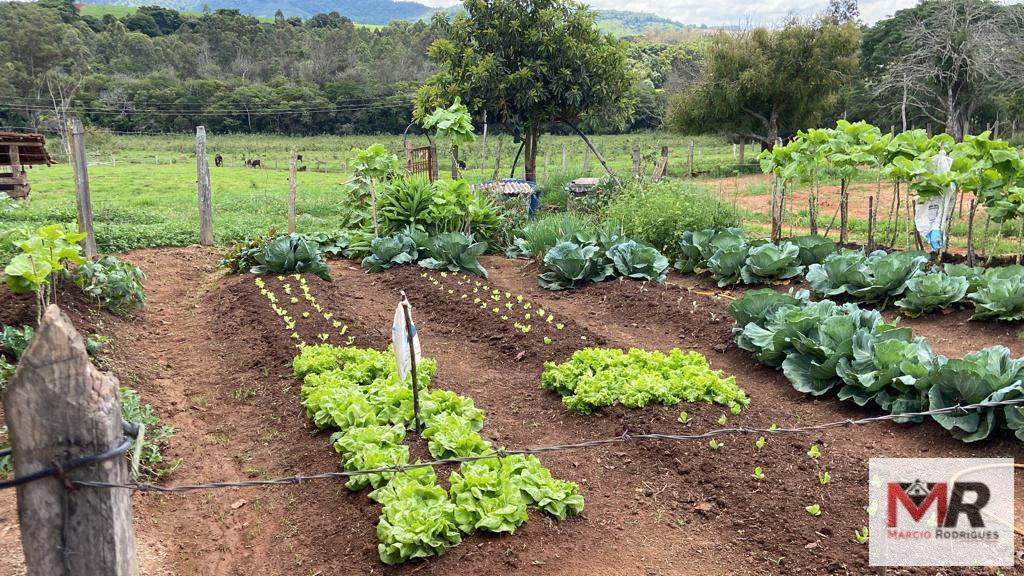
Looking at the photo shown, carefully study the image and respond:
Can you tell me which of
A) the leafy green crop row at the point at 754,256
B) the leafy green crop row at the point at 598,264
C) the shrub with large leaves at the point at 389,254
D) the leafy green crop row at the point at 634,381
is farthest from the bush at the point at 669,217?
the leafy green crop row at the point at 634,381

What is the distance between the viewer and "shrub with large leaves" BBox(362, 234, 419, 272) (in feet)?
31.3

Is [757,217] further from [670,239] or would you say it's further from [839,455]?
[839,455]

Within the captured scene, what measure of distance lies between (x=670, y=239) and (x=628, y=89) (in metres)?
6.78

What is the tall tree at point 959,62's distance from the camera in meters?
22.9

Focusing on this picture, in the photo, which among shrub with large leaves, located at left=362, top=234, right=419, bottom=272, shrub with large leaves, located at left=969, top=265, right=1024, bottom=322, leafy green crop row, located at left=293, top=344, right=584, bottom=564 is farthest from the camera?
shrub with large leaves, located at left=362, top=234, right=419, bottom=272

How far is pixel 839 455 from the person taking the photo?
14.1 feet

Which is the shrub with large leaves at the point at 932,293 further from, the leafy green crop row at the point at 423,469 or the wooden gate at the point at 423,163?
the wooden gate at the point at 423,163

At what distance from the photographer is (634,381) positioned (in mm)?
5062

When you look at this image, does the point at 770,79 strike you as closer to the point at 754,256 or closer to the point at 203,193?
the point at 754,256

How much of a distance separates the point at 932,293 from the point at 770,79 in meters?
19.6

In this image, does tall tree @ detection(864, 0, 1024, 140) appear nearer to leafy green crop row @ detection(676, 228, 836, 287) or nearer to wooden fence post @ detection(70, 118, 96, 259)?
leafy green crop row @ detection(676, 228, 836, 287)

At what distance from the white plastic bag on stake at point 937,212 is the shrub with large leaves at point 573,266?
361 centimetres

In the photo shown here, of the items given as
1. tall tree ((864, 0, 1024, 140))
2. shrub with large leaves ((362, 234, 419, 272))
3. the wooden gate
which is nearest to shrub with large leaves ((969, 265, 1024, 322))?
shrub with large leaves ((362, 234, 419, 272))

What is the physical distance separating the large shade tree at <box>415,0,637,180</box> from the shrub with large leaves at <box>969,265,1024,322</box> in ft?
30.3
